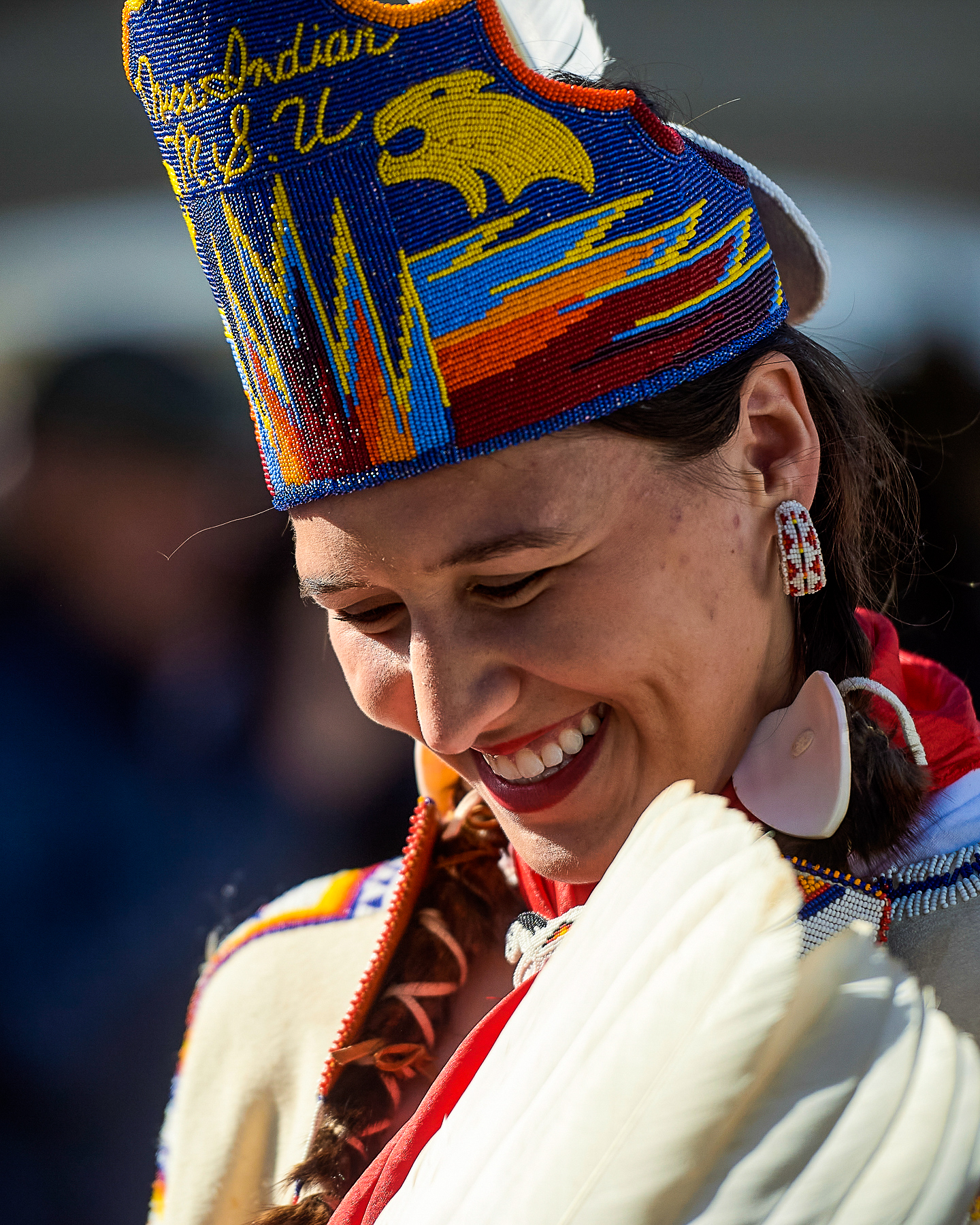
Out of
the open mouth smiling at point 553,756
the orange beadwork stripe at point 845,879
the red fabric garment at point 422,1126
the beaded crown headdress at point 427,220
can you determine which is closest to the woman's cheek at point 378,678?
the open mouth smiling at point 553,756

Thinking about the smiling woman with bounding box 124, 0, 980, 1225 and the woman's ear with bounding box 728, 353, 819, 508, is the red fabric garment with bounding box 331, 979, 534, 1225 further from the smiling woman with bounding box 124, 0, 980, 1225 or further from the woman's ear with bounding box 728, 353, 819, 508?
the woman's ear with bounding box 728, 353, 819, 508

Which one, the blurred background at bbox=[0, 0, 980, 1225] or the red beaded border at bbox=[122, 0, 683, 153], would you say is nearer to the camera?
the red beaded border at bbox=[122, 0, 683, 153]

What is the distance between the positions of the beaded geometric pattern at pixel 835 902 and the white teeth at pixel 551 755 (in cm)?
26

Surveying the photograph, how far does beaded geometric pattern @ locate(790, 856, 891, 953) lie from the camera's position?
40.2 inches

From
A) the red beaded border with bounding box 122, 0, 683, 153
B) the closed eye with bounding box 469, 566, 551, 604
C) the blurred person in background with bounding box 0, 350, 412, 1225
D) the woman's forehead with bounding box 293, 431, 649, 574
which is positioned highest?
the red beaded border with bounding box 122, 0, 683, 153

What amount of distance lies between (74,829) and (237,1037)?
1.02 meters

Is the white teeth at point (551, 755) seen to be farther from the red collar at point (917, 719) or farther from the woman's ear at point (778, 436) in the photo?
the woman's ear at point (778, 436)

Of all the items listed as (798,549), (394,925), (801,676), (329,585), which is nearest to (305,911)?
(394,925)

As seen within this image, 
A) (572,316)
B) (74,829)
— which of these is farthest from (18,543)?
(572,316)

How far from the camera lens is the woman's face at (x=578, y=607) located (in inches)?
39.9

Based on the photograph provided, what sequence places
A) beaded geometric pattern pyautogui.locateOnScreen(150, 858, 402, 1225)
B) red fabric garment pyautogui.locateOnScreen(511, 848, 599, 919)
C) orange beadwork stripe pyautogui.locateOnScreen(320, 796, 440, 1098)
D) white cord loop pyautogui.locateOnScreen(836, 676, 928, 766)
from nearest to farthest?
white cord loop pyautogui.locateOnScreen(836, 676, 928, 766)
red fabric garment pyautogui.locateOnScreen(511, 848, 599, 919)
orange beadwork stripe pyautogui.locateOnScreen(320, 796, 440, 1098)
beaded geometric pattern pyautogui.locateOnScreen(150, 858, 402, 1225)

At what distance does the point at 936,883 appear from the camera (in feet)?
3.45

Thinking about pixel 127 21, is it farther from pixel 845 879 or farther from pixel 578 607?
pixel 845 879

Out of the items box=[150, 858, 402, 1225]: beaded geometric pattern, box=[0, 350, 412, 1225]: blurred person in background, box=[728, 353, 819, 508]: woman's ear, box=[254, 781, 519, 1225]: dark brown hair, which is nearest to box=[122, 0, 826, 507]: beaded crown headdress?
box=[728, 353, 819, 508]: woman's ear
